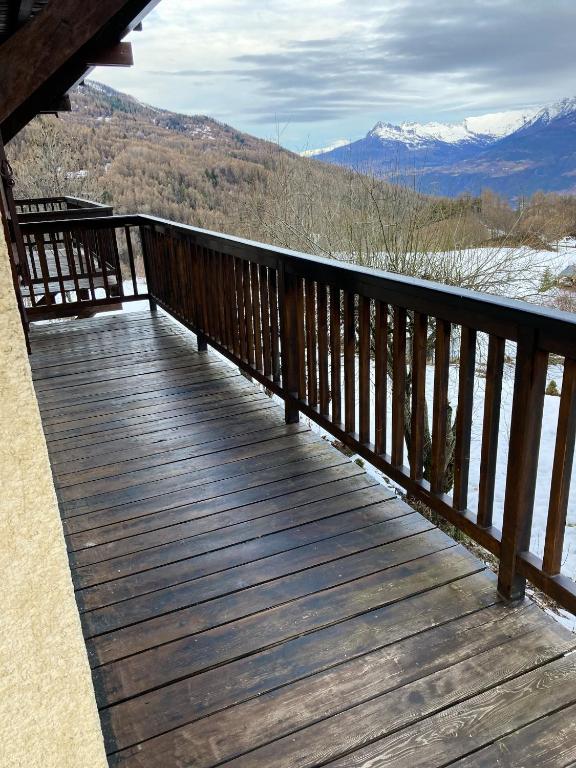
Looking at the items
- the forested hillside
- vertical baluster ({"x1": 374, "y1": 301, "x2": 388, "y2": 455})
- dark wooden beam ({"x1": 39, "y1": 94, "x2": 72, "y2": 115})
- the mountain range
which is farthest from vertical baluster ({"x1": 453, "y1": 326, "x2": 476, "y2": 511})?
dark wooden beam ({"x1": 39, "y1": 94, "x2": 72, "y2": 115})

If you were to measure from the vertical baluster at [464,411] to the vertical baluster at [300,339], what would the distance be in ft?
→ 3.88

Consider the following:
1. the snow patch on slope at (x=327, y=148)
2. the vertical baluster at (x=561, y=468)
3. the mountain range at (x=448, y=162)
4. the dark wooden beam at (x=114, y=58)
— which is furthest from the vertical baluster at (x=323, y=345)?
the snow patch on slope at (x=327, y=148)

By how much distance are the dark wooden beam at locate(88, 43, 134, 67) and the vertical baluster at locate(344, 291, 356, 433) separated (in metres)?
3.34

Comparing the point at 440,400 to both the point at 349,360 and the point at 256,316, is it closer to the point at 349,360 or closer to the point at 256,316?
the point at 349,360

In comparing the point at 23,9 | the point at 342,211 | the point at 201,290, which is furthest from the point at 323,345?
the point at 342,211

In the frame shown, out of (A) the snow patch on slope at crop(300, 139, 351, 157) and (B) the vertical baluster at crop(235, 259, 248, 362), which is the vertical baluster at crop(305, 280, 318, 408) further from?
(A) the snow patch on slope at crop(300, 139, 351, 157)

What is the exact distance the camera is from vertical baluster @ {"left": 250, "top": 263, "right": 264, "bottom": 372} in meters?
3.41

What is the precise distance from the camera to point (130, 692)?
1.62 metres

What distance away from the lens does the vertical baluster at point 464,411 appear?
1.90 meters

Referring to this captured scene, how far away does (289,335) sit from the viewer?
310 centimetres

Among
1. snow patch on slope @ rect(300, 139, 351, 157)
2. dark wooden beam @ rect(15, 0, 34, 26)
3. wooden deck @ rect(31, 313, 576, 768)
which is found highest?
dark wooden beam @ rect(15, 0, 34, 26)

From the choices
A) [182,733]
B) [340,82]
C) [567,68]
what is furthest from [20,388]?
[340,82]

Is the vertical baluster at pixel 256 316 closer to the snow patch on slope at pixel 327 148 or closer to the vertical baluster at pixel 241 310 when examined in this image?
the vertical baluster at pixel 241 310

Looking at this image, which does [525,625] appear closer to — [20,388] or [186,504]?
[186,504]
